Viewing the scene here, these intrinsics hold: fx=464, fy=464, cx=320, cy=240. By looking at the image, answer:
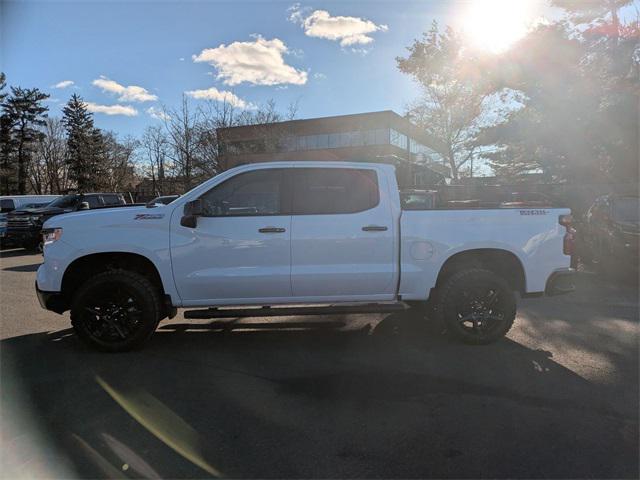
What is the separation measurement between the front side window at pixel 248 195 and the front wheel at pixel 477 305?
2074 millimetres

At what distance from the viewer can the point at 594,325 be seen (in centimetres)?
596

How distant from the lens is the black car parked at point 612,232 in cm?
968

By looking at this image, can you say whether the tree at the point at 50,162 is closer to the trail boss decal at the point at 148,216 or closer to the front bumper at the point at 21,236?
the front bumper at the point at 21,236

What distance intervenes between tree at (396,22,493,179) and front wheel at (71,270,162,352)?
72.7 feet

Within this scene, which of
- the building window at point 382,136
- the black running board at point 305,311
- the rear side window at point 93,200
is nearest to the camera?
the black running board at point 305,311

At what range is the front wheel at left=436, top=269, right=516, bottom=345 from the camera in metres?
5.06

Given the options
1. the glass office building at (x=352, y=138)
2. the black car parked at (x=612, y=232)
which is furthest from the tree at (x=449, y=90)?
the black car parked at (x=612, y=232)

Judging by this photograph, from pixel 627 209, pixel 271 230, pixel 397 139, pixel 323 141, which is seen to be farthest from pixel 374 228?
pixel 397 139

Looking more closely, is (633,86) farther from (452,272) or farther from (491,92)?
(452,272)

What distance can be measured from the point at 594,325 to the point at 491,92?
2041cm

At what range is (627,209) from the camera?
10.2 meters

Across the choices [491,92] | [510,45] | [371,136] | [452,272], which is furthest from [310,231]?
[371,136]

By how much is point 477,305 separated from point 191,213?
10.6 feet

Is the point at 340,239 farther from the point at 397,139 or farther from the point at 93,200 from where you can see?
the point at 397,139
